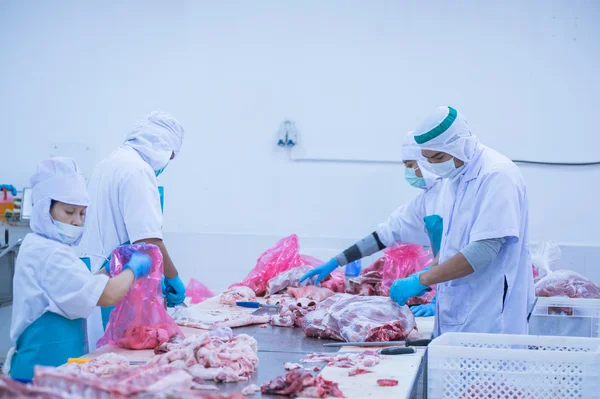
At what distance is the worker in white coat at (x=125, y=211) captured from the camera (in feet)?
10.9

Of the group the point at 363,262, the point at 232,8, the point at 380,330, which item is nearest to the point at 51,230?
the point at 380,330

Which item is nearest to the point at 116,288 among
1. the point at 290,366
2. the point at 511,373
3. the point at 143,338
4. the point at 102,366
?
the point at 143,338

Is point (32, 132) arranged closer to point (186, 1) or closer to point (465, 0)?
point (186, 1)

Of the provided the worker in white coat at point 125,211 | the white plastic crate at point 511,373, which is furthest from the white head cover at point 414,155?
the white plastic crate at point 511,373

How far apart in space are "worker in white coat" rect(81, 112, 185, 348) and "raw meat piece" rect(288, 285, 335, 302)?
0.72 m

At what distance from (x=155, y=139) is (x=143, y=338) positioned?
1.35 meters

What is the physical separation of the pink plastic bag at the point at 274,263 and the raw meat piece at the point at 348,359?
5.71 feet

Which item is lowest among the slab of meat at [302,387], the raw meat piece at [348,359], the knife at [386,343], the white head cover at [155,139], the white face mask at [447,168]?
the knife at [386,343]

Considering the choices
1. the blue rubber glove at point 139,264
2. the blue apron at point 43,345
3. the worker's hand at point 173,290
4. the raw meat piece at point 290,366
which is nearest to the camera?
the raw meat piece at point 290,366

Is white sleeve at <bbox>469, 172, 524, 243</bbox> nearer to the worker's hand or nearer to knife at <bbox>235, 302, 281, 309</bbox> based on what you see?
knife at <bbox>235, 302, 281, 309</bbox>

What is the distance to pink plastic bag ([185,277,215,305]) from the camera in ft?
17.7

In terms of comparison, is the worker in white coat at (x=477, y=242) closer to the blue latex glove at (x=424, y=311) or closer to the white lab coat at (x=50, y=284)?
the blue latex glove at (x=424, y=311)

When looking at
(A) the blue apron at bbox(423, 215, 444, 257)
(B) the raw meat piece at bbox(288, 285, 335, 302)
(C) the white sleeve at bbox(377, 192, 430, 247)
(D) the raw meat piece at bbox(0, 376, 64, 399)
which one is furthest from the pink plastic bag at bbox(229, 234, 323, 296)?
(D) the raw meat piece at bbox(0, 376, 64, 399)

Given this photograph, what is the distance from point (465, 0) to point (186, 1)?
2.53m
